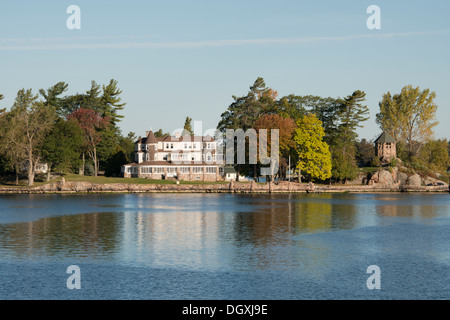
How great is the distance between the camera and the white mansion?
425ft

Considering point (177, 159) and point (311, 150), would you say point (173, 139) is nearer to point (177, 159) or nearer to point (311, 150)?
point (177, 159)

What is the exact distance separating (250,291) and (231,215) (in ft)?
125

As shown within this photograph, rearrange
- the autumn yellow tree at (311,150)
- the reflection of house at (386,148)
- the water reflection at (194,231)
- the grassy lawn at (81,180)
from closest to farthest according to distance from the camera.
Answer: the water reflection at (194,231), the autumn yellow tree at (311,150), the grassy lawn at (81,180), the reflection of house at (386,148)

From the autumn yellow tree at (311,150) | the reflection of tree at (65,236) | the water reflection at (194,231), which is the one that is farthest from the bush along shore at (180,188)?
the reflection of tree at (65,236)

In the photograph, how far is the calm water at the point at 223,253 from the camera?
98.5ft

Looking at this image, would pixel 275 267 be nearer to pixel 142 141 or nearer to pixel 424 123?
pixel 142 141

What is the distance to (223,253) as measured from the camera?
4044cm

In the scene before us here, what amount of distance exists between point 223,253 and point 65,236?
54.5ft

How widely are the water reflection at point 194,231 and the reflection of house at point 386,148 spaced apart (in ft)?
153

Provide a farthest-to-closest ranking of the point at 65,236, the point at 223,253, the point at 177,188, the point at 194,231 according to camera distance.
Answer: the point at 177,188
the point at 194,231
the point at 65,236
the point at 223,253

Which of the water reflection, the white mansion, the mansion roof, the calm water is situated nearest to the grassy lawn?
the white mansion

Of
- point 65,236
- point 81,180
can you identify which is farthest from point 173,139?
point 65,236

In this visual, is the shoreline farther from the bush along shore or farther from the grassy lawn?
the grassy lawn

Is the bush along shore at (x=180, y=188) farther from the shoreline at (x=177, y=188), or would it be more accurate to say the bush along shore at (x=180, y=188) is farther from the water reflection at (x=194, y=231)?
the water reflection at (x=194, y=231)
